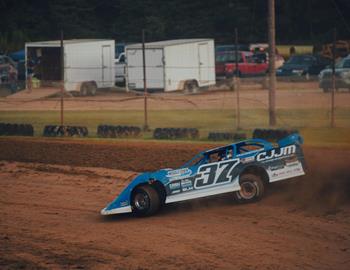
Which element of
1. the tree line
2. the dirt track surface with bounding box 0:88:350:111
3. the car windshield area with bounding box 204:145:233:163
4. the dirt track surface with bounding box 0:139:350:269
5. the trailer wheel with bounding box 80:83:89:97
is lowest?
the dirt track surface with bounding box 0:139:350:269

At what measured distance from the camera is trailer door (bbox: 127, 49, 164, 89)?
34188 mm

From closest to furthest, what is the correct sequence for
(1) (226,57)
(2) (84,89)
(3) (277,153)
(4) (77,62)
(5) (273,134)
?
1. (3) (277,153)
2. (5) (273,134)
3. (2) (84,89)
4. (4) (77,62)
5. (1) (226,57)

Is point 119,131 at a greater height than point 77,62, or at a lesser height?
lesser

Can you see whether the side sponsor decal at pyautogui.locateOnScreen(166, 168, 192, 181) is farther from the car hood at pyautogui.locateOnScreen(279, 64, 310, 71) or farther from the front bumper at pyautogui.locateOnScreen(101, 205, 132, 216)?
the car hood at pyautogui.locateOnScreen(279, 64, 310, 71)

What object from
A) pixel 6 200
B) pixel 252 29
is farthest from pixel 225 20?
pixel 6 200

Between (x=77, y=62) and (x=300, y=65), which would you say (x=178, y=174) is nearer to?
(x=77, y=62)

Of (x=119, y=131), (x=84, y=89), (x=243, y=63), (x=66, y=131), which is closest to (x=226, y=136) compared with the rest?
(x=119, y=131)

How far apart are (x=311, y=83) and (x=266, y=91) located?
2.07 meters

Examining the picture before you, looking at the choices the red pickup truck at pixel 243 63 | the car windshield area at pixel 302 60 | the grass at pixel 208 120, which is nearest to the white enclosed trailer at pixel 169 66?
the red pickup truck at pixel 243 63

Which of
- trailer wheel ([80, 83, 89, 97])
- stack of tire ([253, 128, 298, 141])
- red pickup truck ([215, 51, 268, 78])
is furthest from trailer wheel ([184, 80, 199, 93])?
stack of tire ([253, 128, 298, 141])

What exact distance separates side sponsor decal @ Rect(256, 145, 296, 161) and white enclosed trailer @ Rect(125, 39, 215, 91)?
20495 mm

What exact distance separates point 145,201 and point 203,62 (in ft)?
81.1

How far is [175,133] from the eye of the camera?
69.8ft

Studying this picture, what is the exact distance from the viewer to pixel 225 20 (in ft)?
160
